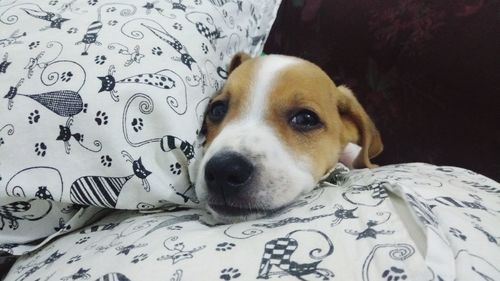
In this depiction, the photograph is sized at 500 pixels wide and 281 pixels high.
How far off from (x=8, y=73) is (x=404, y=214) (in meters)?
0.81

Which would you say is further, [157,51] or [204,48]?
[204,48]

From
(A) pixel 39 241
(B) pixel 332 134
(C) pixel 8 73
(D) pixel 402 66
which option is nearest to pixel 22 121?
(C) pixel 8 73

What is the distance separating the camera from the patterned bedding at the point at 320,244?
644mm

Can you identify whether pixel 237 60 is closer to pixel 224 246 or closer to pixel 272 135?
pixel 272 135

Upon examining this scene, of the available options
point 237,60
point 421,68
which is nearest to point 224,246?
point 237,60

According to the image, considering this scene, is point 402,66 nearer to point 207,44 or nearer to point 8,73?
point 207,44

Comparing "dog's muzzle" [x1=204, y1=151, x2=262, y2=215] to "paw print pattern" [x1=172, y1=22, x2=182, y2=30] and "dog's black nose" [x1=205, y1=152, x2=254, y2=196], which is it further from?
"paw print pattern" [x1=172, y1=22, x2=182, y2=30]

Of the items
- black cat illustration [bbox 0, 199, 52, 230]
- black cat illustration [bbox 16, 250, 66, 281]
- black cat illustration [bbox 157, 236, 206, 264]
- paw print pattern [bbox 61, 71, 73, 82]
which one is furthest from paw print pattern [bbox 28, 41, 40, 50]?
black cat illustration [bbox 157, 236, 206, 264]

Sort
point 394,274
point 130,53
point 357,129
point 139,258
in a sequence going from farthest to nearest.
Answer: point 357,129 < point 130,53 < point 139,258 < point 394,274

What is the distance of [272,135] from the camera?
1.09 meters

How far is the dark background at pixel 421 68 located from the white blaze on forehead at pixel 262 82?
30cm

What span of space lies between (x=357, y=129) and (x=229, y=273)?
80cm

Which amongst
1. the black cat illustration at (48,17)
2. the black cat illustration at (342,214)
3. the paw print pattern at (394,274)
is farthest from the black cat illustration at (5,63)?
the paw print pattern at (394,274)

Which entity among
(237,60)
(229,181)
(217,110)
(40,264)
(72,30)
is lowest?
(40,264)
